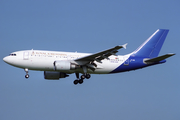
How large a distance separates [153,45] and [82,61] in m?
10.9

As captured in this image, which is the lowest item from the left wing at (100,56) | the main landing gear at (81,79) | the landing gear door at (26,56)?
the main landing gear at (81,79)

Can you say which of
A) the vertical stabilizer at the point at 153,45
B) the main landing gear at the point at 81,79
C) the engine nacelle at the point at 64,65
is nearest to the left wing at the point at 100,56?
the engine nacelle at the point at 64,65

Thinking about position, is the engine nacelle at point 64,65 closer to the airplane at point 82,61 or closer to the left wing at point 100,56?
the airplane at point 82,61

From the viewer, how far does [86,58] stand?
37.9m

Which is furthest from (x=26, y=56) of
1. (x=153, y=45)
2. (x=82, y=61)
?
(x=153, y=45)

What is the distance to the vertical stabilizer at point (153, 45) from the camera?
42594mm

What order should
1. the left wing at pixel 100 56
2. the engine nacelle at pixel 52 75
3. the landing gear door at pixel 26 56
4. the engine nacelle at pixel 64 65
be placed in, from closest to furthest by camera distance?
the left wing at pixel 100 56
the engine nacelle at pixel 64 65
the landing gear door at pixel 26 56
the engine nacelle at pixel 52 75

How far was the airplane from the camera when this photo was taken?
1502 inches

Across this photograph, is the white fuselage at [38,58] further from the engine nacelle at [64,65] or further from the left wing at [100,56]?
the left wing at [100,56]

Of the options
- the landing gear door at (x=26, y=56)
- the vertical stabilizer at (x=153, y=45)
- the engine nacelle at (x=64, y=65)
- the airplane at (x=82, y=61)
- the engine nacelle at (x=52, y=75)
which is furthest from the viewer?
the vertical stabilizer at (x=153, y=45)

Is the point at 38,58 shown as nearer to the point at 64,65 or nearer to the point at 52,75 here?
the point at 64,65

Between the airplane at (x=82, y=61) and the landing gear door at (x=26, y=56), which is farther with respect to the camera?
the landing gear door at (x=26, y=56)

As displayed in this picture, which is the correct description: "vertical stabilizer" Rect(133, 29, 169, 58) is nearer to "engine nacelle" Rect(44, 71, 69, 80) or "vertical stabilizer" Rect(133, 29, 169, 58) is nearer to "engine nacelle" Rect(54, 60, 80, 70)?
"engine nacelle" Rect(54, 60, 80, 70)

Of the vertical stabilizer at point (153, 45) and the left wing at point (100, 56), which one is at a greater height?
the vertical stabilizer at point (153, 45)
